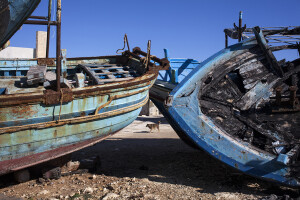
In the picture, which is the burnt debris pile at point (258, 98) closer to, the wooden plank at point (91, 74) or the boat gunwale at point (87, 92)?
the boat gunwale at point (87, 92)

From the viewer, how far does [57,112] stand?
448cm

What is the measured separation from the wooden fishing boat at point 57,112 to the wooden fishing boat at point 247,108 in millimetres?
905

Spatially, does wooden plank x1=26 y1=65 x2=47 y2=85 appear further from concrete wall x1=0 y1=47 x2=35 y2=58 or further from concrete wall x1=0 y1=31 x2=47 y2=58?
→ concrete wall x1=0 y1=47 x2=35 y2=58

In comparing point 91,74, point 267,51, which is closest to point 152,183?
point 91,74

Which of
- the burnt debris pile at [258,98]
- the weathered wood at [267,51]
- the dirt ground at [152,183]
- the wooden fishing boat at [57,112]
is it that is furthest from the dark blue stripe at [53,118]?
the weathered wood at [267,51]

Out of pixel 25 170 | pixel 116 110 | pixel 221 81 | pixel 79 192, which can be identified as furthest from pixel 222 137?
pixel 25 170

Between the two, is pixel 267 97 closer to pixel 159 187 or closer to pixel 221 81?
pixel 221 81

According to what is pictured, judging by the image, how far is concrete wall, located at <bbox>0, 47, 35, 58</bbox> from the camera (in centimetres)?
1757

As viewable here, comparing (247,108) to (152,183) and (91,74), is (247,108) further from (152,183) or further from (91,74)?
(91,74)

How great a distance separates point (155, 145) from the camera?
→ 8.28 m

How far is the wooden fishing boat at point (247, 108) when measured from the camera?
439cm

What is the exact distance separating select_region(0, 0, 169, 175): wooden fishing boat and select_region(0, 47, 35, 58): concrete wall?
13710 mm

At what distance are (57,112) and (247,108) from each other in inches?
124

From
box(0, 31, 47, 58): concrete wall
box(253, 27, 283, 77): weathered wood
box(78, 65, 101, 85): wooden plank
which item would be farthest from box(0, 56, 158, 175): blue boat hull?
box(0, 31, 47, 58): concrete wall
